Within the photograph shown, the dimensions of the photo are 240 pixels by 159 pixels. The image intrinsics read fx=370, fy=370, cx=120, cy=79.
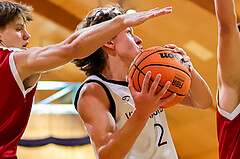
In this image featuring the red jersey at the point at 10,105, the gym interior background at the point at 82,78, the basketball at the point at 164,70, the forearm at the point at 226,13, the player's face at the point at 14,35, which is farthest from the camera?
the gym interior background at the point at 82,78

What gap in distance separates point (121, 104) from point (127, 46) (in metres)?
0.44

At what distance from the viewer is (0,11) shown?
2635mm

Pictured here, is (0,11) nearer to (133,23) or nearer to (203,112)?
(133,23)

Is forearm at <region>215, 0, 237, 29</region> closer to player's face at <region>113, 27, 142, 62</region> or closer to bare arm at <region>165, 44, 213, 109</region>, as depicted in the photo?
bare arm at <region>165, 44, 213, 109</region>

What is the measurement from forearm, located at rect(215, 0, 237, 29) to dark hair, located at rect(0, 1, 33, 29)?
1.44 metres

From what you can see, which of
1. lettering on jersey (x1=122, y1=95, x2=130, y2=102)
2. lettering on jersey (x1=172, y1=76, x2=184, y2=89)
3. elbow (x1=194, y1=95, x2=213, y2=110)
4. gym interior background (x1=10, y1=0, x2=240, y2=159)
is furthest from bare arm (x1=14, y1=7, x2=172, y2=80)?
gym interior background (x1=10, y1=0, x2=240, y2=159)

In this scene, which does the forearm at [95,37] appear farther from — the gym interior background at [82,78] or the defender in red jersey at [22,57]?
the gym interior background at [82,78]

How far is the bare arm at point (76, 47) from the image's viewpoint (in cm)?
198

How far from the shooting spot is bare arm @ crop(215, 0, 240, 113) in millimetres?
1986

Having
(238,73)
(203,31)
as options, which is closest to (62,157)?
(203,31)

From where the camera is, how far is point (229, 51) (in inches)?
79.3

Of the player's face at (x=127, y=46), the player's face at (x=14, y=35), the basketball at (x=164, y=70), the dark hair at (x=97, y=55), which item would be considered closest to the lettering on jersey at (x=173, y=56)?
the basketball at (x=164, y=70)

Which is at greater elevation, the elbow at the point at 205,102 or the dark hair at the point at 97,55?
the dark hair at the point at 97,55

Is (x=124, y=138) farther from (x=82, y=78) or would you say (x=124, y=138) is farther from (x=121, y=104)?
(x=82, y=78)
